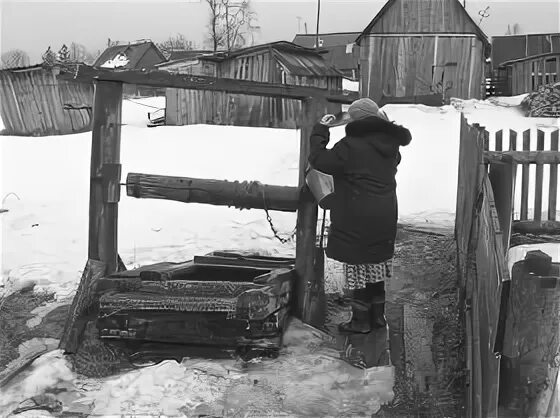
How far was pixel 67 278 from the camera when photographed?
674 centimetres

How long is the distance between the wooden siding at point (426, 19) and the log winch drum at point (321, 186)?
76.8 ft

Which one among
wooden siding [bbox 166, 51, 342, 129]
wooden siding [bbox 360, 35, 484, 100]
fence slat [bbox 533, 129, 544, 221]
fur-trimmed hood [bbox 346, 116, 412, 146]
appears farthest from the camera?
wooden siding [bbox 360, 35, 484, 100]

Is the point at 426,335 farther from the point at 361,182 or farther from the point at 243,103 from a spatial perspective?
the point at 243,103

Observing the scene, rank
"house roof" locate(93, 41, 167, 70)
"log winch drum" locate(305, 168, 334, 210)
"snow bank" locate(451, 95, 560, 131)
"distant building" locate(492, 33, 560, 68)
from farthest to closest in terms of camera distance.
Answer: "distant building" locate(492, 33, 560, 68) → "house roof" locate(93, 41, 167, 70) → "snow bank" locate(451, 95, 560, 131) → "log winch drum" locate(305, 168, 334, 210)

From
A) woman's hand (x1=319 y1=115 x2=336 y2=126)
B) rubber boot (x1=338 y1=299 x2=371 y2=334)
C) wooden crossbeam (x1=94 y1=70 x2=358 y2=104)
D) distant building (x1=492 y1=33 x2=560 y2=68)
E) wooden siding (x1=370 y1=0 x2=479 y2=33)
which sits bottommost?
rubber boot (x1=338 y1=299 x2=371 y2=334)

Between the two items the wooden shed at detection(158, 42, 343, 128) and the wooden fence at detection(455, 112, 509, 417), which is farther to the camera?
the wooden shed at detection(158, 42, 343, 128)

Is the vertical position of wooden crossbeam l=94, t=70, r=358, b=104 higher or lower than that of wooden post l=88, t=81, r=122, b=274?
higher

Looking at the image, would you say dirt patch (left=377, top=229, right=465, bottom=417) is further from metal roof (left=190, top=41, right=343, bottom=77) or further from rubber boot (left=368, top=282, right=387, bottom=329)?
metal roof (left=190, top=41, right=343, bottom=77)

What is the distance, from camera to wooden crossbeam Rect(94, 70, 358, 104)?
4828 millimetres

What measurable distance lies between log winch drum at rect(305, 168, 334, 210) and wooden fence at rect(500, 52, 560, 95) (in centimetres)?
3047

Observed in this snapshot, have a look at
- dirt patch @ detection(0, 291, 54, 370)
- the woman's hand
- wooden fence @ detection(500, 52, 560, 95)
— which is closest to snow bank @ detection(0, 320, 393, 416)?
dirt patch @ detection(0, 291, 54, 370)

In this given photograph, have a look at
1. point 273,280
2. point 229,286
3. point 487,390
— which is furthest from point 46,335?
point 487,390

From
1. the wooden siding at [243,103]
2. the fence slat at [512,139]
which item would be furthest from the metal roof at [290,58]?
the fence slat at [512,139]

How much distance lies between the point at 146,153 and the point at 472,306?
11868mm
